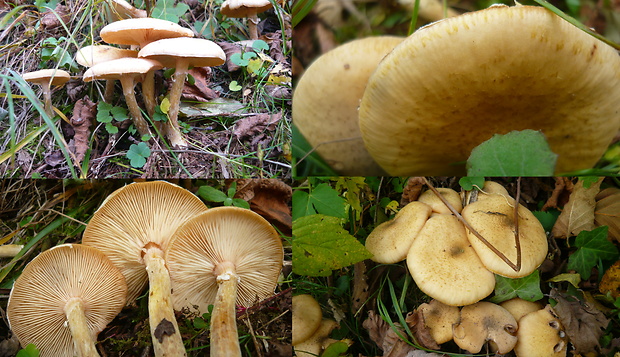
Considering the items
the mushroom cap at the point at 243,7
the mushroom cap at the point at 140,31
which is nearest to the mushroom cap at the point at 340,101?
the mushroom cap at the point at 243,7

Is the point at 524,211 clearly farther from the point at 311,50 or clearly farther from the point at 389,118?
the point at 311,50

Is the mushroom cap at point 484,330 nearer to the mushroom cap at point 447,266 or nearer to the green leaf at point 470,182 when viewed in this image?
the mushroom cap at point 447,266

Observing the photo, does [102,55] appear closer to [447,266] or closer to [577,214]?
[447,266]

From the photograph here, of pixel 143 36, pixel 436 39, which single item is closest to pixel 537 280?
pixel 436 39

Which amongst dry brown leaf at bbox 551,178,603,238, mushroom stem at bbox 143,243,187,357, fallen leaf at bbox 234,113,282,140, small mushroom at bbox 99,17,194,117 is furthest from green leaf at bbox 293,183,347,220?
dry brown leaf at bbox 551,178,603,238

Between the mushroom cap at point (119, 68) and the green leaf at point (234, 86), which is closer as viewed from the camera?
the mushroom cap at point (119, 68)

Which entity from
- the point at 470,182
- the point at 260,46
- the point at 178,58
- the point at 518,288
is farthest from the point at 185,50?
the point at 518,288

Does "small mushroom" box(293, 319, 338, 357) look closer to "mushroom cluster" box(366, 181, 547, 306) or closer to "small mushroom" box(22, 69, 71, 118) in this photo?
"mushroom cluster" box(366, 181, 547, 306)
